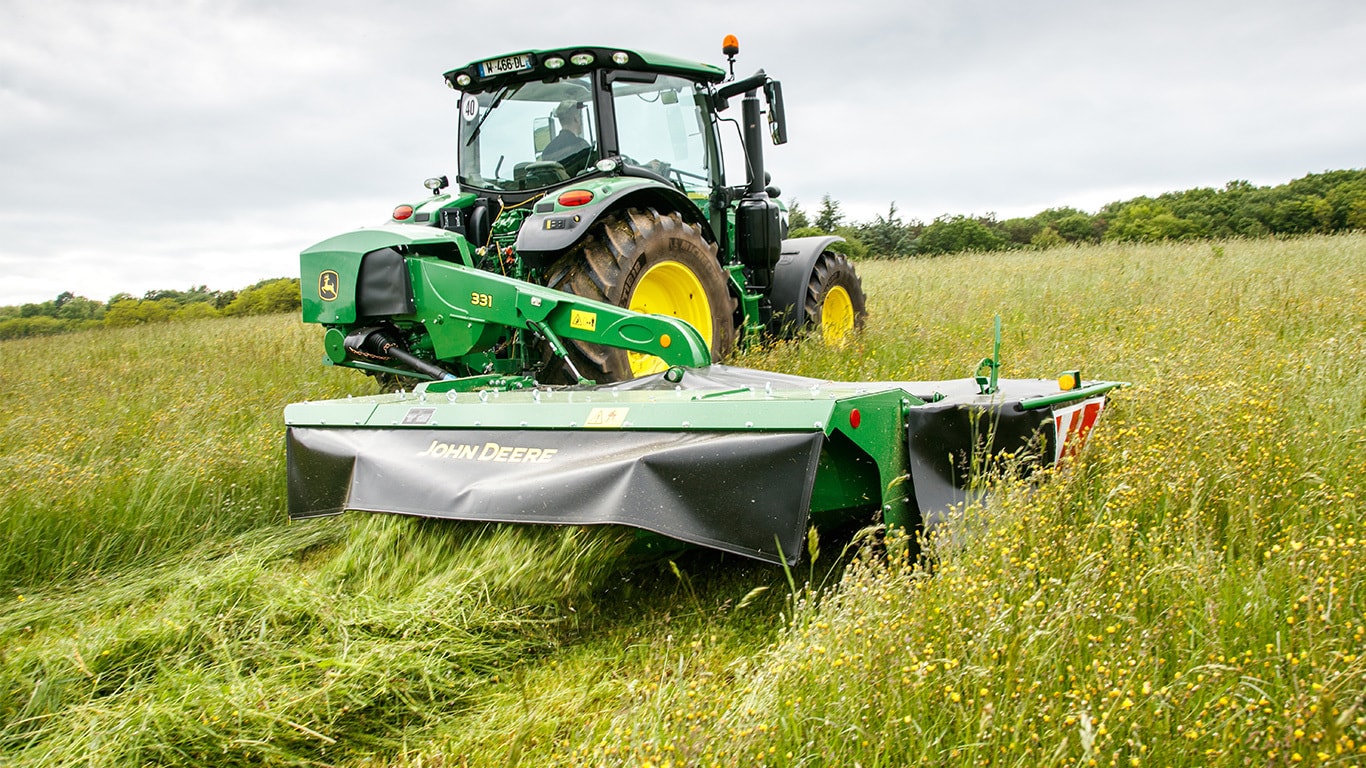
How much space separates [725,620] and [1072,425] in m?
1.33

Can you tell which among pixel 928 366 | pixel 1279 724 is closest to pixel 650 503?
pixel 1279 724

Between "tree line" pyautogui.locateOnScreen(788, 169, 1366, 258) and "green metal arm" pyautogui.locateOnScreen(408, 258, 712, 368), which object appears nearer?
"green metal arm" pyautogui.locateOnScreen(408, 258, 712, 368)

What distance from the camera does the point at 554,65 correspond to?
4.89 metres

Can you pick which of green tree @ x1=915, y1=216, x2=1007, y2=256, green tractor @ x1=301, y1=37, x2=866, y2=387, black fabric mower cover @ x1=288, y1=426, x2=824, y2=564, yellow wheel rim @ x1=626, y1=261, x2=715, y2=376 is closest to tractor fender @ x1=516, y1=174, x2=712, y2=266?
green tractor @ x1=301, y1=37, x2=866, y2=387

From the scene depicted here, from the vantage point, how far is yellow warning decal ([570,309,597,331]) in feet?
12.3

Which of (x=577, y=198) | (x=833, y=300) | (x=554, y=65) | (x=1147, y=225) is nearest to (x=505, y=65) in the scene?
(x=554, y=65)

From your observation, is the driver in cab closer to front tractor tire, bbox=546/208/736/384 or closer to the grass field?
front tractor tire, bbox=546/208/736/384

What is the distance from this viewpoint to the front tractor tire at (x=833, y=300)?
6199 millimetres

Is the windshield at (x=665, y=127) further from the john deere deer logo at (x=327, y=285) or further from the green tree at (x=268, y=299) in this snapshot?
the green tree at (x=268, y=299)

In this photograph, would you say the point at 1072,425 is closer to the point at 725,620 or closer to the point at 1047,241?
the point at 725,620

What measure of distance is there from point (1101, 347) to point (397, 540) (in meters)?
3.71

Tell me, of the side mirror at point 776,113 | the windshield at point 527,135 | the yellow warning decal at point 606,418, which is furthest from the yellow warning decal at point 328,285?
the side mirror at point 776,113

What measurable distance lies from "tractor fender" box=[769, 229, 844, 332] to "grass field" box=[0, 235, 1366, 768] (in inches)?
79.7

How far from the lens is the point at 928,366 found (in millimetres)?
5254
